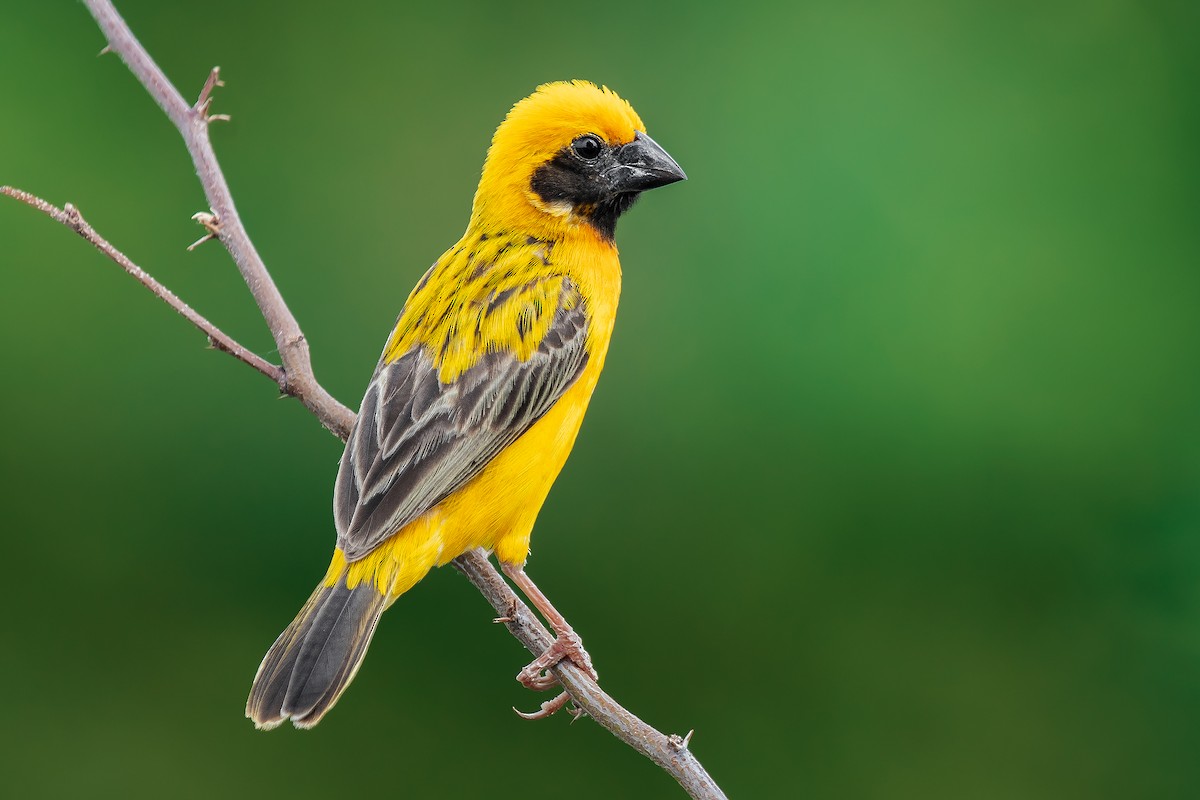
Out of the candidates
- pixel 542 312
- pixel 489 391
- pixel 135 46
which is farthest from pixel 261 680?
pixel 135 46

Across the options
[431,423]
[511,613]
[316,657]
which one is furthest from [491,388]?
[316,657]

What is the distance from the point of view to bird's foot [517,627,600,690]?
3.76 metres

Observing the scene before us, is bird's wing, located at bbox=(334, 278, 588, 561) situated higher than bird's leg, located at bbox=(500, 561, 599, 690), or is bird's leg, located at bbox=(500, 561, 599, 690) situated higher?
bird's wing, located at bbox=(334, 278, 588, 561)

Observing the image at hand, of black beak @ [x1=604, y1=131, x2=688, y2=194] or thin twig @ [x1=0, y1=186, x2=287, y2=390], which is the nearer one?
thin twig @ [x1=0, y1=186, x2=287, y2=390]

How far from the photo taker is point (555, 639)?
149 inches

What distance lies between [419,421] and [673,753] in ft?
4.71

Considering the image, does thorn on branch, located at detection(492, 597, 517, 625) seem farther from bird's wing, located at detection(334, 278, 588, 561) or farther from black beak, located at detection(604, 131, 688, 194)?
black beak, located at detection(604, 131, 688, 194)

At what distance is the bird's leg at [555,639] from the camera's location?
3832mm

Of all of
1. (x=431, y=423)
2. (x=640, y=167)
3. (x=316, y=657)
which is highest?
(x=640, y=167)

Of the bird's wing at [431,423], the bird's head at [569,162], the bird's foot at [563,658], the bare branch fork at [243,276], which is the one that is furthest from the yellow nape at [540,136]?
the bird's foot at [563,658]

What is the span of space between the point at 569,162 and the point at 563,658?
1.72 meters

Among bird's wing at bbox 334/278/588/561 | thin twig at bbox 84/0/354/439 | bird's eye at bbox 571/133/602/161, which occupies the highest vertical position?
bird's eye at bbox 571/133/602/161

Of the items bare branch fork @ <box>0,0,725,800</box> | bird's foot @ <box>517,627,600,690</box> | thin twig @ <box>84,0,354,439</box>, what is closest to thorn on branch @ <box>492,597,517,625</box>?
bare branch fork @ <box>0,0,725,800</box>

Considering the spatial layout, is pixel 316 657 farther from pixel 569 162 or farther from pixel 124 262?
pixel 569 162
